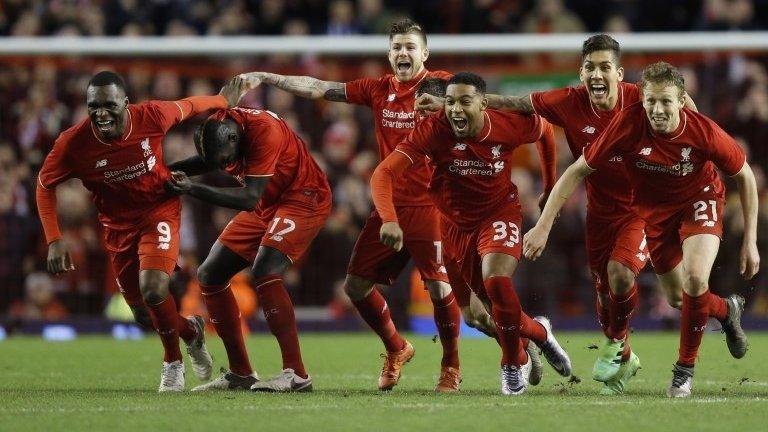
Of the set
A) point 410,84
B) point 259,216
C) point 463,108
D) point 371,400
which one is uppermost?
point 410,84

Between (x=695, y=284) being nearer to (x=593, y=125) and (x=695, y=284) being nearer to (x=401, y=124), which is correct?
(x=593, y=125)

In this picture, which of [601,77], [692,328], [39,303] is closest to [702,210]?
[692,328]

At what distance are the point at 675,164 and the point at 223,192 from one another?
280 cm

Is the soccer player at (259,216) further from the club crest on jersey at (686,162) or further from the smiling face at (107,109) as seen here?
the club crest on jersey at (686,162)

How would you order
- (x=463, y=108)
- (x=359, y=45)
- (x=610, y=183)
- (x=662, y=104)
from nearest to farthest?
1. (x=662, y=104)
2. (x=463, y=108)
3. (x=610, y=183)
4. (x=359, y=45)

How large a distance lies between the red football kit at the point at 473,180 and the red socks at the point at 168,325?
1610mm

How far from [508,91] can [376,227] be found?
6.68 meters

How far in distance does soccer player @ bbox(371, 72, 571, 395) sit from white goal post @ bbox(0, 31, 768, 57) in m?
5.43

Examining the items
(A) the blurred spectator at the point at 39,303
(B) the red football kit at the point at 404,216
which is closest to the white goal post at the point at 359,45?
(A) the blurred spectator at the point at 39,303

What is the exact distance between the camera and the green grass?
25.0 ft

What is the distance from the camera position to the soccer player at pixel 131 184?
380 inches

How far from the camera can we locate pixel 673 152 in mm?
8836

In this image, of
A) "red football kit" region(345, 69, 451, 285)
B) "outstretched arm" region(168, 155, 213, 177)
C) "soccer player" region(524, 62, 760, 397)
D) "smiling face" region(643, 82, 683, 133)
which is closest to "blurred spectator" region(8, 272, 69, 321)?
"outstretched arm" region(168, 155, 213, 177)

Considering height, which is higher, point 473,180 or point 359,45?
point 359,45
